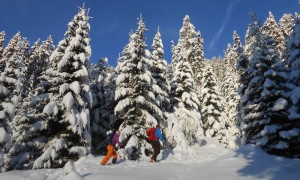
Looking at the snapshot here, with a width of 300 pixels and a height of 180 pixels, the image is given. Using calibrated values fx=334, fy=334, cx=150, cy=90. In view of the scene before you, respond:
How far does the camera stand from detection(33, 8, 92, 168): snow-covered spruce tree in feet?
69.4

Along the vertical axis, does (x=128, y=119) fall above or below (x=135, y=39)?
below

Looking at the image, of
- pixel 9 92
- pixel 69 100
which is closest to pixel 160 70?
pixel 69 100

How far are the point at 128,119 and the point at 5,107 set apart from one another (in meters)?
8.27

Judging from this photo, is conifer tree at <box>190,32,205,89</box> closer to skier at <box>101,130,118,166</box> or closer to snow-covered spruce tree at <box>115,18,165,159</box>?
snow-covered spruce tree at <box>115,18,165,159</box>

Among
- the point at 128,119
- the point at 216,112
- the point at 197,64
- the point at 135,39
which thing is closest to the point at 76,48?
the point at 135,39

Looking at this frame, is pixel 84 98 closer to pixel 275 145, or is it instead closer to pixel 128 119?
pixel 128 119

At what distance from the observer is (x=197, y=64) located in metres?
66.1

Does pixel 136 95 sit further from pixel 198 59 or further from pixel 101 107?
pixel 198 59

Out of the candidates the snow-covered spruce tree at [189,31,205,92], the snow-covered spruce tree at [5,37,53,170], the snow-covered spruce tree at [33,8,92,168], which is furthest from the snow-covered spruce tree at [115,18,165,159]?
the snow-covered spruce tree at [189,31,205,92]

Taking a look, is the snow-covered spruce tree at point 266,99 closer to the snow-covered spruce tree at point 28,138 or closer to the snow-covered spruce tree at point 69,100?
the snow-covered spruce tree at point 69,100

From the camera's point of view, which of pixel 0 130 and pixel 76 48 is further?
pixel 76 48

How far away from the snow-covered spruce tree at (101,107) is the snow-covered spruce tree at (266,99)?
431 inches

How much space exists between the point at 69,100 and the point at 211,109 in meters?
27.4

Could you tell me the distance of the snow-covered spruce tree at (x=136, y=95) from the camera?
23391mm
